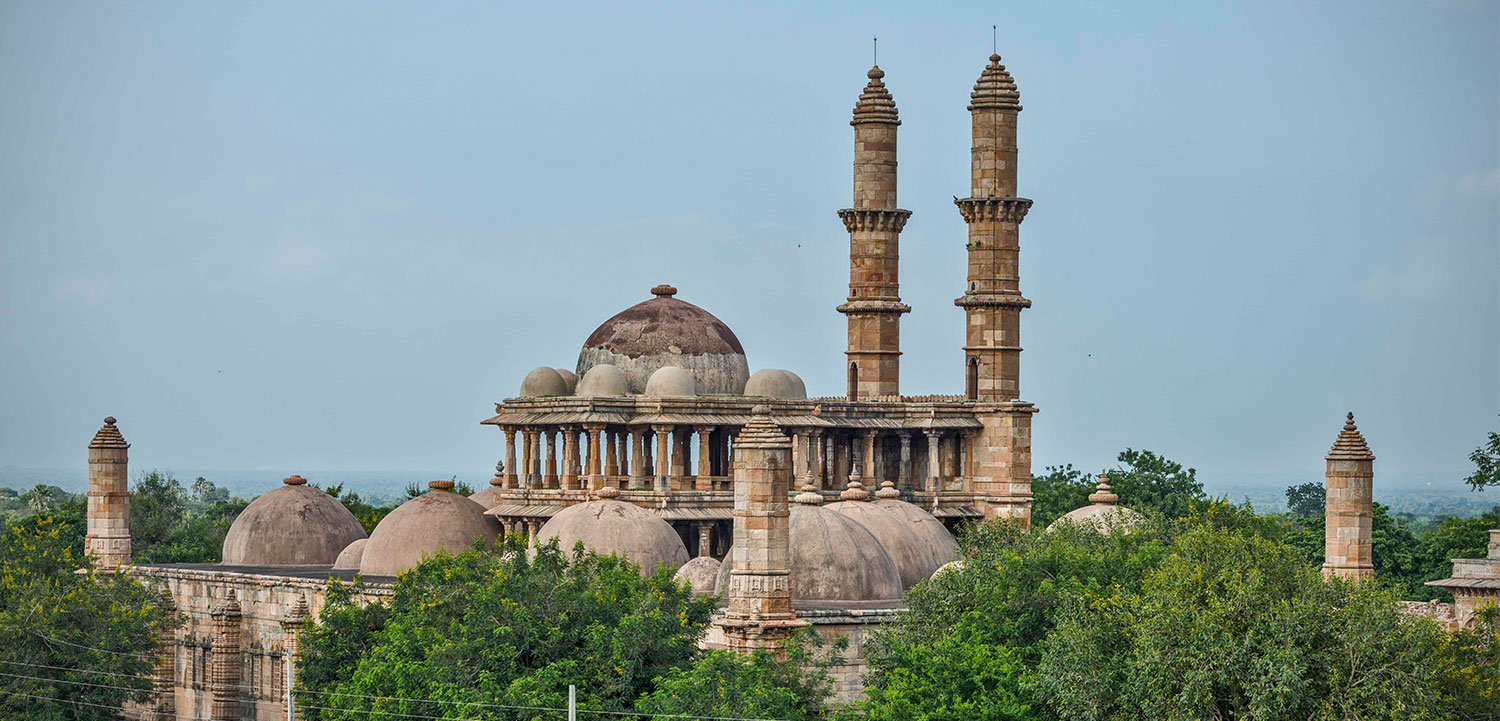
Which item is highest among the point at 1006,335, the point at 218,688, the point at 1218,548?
the point at 1006,335

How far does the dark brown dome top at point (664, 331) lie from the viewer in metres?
50.3

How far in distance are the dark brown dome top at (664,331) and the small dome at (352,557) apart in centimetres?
666

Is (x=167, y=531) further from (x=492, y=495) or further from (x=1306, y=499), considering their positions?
(x=1306, y=499)

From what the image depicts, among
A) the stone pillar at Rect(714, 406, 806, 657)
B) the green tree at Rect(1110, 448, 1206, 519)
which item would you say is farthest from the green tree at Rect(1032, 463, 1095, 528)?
the stone pillar at Rect(714, 406, 806, 657)

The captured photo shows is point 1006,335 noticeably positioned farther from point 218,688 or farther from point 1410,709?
point 1410,709

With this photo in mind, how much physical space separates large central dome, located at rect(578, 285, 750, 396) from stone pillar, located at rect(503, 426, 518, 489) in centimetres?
193

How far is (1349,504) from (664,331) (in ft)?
54.7

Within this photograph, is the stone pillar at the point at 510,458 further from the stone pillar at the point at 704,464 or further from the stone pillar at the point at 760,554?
the stone pillar at the point at 760,554

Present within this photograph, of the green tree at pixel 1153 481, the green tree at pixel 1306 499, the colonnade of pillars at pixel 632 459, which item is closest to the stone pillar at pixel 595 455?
the colonnade of pillars at pixel 632 459

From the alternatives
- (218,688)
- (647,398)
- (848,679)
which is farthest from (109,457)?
(848,679)

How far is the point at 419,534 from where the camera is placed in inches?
1805

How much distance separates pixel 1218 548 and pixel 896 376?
73.8ft

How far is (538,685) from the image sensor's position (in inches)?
1273

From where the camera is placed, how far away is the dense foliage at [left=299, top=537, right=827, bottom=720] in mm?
31922
